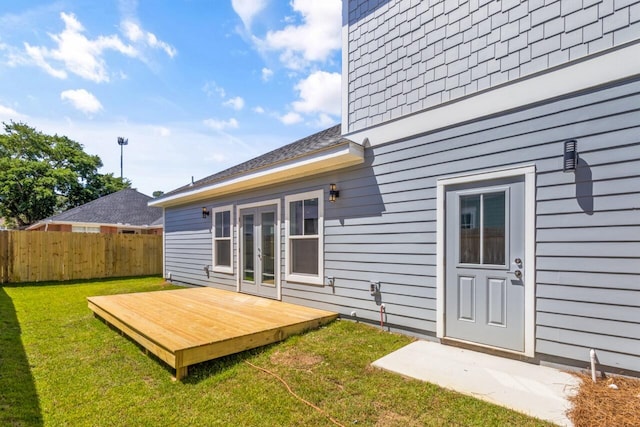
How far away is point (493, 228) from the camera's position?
324cm

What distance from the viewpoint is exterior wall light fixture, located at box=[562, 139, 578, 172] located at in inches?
108

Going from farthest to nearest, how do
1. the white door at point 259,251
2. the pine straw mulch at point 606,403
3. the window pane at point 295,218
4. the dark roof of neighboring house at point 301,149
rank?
the white door at point 259,251, the window pane at point 295,218, the dark roof of neighboring house at point 301,149, the pine straw mulch at point 606,403

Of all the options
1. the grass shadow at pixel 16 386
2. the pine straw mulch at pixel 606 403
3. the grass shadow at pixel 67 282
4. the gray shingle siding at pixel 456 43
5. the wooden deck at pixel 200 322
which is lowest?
the grass shadow at pixel 67 282

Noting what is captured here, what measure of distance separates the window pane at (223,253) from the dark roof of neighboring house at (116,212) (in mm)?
10523

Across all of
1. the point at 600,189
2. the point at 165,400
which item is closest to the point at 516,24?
the point at 600,189

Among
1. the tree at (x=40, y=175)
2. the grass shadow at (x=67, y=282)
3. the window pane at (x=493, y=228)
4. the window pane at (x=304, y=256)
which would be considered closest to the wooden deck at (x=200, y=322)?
the window pane at (x=304, y=256)

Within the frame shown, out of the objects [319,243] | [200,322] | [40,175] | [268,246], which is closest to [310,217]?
[319,243]

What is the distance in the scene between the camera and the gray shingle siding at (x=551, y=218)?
2.58m

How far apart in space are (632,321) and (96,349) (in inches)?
213

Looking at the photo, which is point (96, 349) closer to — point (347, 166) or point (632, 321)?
point (347, 166)

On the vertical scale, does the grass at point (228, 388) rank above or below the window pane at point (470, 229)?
below

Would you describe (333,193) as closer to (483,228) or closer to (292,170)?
(292,170)

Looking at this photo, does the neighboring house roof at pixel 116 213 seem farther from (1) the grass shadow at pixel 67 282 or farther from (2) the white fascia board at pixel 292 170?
(2) the white fascia board at pixel 292 170

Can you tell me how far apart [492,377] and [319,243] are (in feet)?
9.52
